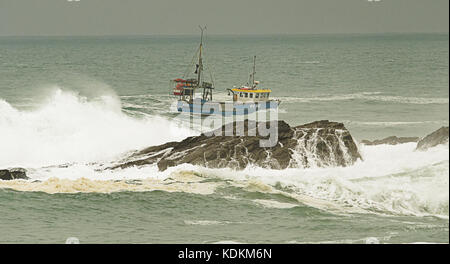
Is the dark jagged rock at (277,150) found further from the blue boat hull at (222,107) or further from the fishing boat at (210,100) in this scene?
the blue boat hull at (222,107)

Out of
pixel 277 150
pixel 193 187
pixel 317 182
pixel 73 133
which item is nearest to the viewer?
pixel 317 182

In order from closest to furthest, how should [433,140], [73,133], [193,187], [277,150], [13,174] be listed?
1. [433,140]
2. [193,187]
3. [277,150]
4. [13,174]
5. [73,133]

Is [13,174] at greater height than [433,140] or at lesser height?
lesser

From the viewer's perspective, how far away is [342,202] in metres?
13.0

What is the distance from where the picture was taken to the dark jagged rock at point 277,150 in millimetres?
14984

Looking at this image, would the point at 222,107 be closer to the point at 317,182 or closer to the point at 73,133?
the point at 73,133

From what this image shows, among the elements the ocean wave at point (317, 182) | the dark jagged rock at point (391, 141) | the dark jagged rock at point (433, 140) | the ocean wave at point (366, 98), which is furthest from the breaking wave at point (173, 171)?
the ocean wave at point (366, 98)

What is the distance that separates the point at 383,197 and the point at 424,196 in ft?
4.08

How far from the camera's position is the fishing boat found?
20914 millimetres

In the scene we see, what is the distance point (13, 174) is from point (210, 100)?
7.14 m

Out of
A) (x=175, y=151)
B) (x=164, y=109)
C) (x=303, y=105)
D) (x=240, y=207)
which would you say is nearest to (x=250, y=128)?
(x=175, y=151)

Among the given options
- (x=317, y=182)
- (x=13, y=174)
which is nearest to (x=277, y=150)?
(x=317, y=182)

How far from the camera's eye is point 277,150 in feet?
50.1
